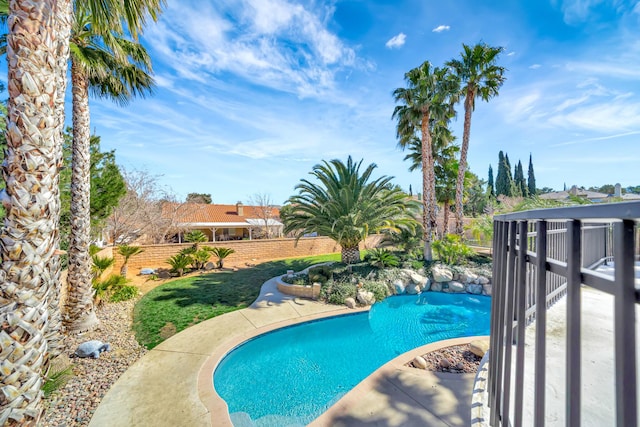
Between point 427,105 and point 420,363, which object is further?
point 427,105

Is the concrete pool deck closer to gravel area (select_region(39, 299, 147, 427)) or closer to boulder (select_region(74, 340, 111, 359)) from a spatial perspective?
gravel area (select_region(39, 299, 147, 427))

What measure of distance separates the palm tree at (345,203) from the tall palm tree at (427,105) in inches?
96.0

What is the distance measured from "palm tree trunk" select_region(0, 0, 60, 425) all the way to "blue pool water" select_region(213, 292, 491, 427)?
298cm

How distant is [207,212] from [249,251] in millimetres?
15645

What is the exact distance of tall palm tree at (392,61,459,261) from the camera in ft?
48.0

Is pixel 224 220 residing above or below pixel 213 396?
above

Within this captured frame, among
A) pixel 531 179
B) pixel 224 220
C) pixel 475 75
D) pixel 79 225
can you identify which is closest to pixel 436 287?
pixel 79 225

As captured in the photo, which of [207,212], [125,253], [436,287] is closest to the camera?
[436,287]

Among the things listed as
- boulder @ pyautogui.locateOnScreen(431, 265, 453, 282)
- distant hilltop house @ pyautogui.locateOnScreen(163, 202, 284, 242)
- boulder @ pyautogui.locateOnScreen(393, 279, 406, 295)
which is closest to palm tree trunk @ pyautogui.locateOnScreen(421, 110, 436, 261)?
boulder @ pyautogui.locateOnScreen(431, 265, 453, 282)

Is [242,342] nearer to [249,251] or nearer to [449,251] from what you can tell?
[449,251]

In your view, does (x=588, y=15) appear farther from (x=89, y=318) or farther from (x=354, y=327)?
(x=89, y=318)

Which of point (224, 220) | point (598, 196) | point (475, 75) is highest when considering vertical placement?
point (475, 75)

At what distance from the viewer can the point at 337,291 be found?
10.1 m

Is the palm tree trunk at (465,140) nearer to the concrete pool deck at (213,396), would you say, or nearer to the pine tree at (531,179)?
the concrete pool deck at (213,396)
